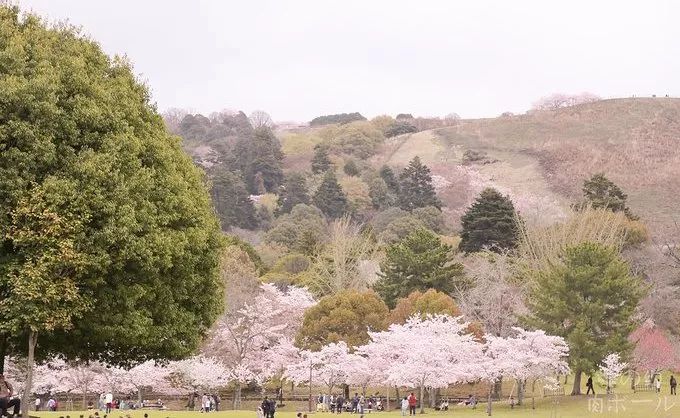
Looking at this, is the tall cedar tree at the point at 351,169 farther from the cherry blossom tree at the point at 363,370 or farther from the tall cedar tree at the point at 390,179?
the cherry blossom tree at the point at 363,370

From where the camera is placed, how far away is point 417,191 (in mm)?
129375

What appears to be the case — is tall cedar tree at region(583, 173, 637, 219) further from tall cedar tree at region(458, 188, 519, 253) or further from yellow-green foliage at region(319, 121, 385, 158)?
yellow-green foliage at region(319, 121, 385, 158)

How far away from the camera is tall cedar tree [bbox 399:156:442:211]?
126000 mm

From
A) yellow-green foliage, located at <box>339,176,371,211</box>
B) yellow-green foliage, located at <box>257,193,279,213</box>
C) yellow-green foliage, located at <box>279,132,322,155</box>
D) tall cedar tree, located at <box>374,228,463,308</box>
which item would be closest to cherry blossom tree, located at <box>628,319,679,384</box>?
tall cedar tree, located at <box>374,228,463,308</box>

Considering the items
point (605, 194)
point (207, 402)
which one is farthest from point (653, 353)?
point (605, 194)

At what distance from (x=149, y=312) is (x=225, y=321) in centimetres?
3179

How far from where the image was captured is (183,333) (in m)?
28.0

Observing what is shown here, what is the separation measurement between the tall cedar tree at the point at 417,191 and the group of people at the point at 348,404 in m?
70.1

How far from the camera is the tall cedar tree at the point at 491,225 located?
3078 inches

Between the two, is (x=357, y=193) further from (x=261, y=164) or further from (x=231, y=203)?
(x=261, y=164)

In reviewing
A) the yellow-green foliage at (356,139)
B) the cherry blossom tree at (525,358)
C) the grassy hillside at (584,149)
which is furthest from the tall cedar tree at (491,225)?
the yellow-green foliage at (356,139)

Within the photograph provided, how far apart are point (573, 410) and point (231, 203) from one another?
86408 mm

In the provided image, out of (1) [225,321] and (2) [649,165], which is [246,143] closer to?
(2) [649,165]

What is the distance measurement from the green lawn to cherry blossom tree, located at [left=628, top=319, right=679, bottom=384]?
18.4ft
